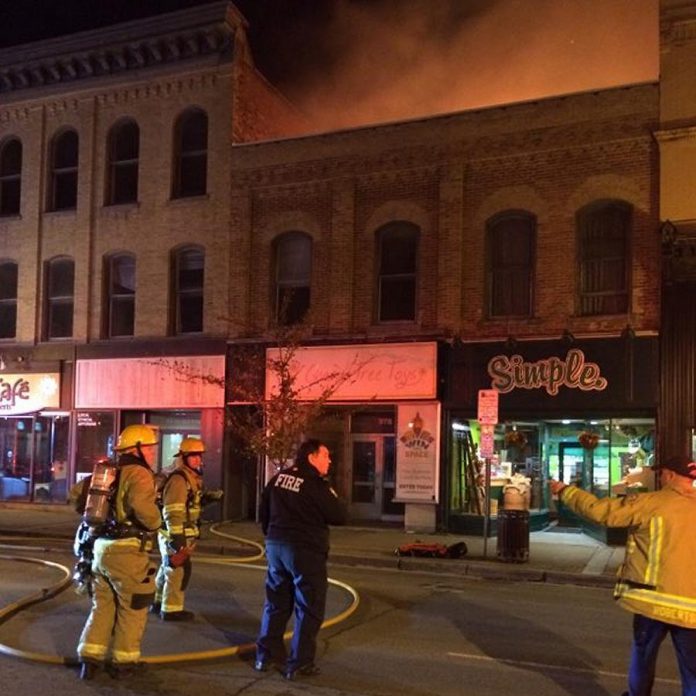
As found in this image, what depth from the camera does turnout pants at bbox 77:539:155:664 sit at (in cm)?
651

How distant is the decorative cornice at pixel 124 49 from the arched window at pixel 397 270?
20.3ft

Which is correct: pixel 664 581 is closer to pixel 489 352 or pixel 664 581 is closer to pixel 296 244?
pixel 489 352

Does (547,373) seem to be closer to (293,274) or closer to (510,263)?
(510,263)

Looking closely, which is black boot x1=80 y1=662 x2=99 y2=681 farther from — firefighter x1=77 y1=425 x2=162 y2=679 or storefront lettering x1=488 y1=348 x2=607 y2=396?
storefront lettering x1=488 y1=348 x2=607 y2=396

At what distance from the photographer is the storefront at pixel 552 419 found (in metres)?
17.0

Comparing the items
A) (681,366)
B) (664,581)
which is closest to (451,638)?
(664,581)

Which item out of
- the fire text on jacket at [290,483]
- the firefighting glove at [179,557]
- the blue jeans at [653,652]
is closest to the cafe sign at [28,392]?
the firefighting glove at [179,557]

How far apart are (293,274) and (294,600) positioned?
14.4 meters

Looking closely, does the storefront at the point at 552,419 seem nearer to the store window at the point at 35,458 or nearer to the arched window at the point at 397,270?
the arched window at the point at 397,270

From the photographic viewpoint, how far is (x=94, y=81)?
2311 centimetres

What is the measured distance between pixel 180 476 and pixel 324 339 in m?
11.5

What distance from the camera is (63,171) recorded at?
23.7 m

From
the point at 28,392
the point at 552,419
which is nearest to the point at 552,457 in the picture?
the point at 552,419

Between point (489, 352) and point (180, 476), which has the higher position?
point (489, 352)
